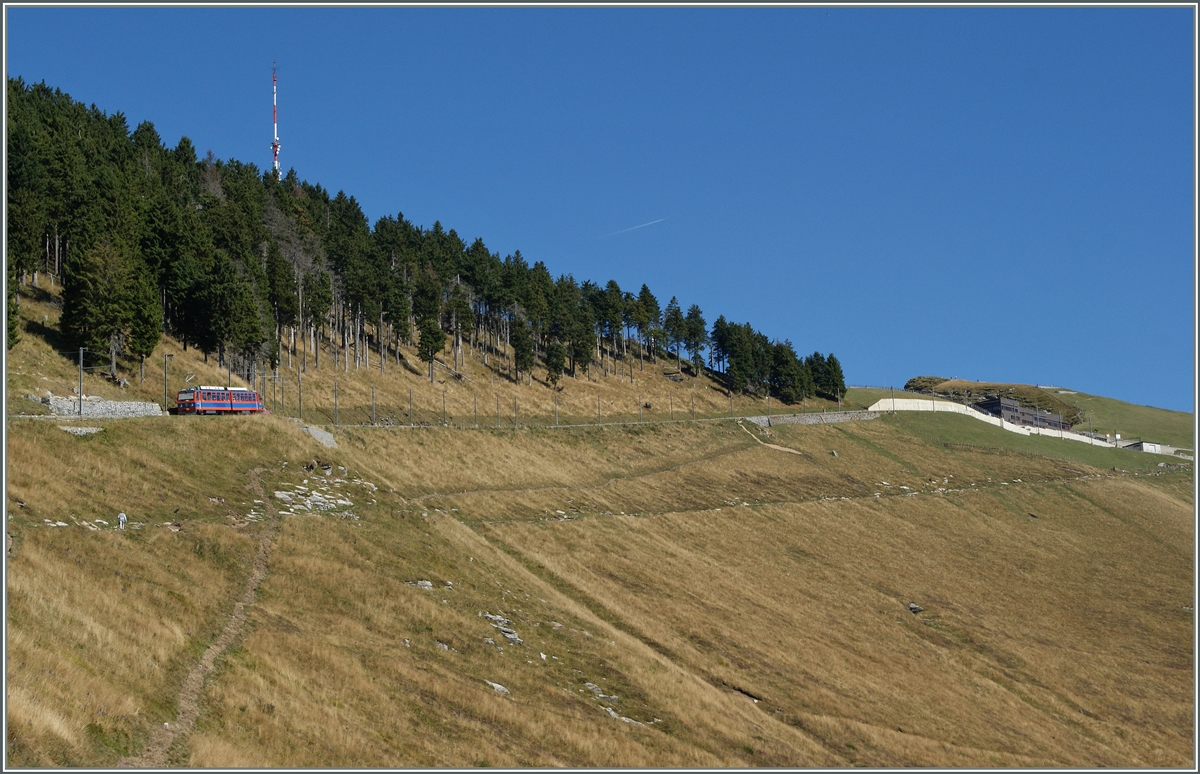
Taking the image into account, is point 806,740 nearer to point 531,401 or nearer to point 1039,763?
point 1039,763

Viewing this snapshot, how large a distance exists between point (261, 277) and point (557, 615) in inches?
3080

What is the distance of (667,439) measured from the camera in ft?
429

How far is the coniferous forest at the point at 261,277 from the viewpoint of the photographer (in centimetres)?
9288

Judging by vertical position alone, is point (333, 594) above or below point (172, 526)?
below

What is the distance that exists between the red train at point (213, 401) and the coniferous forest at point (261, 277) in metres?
15.2

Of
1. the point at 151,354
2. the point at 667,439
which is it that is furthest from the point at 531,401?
the point at 151,354

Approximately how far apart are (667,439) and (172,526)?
90658 millimetres

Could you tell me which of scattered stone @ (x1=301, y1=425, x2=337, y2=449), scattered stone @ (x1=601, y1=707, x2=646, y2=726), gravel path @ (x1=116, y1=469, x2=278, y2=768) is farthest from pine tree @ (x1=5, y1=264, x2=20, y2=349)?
scattered stone @ (x1=601, y1=707, x2=646, y2=726)

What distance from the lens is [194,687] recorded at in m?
30.1

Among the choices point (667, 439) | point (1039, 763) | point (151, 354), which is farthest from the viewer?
point (667, 439)

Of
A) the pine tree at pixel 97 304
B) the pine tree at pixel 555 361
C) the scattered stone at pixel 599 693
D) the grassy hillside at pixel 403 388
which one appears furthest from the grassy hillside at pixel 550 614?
the pine tree at pixel 555 361

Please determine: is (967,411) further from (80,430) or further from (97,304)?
(80,430)

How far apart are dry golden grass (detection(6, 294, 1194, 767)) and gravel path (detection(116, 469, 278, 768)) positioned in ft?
1.35

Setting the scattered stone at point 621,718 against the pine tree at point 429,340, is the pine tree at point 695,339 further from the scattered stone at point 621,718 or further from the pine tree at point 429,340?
the scattered stone at point 621,718
